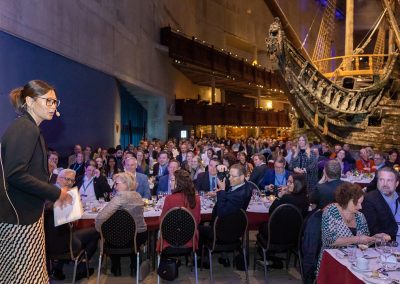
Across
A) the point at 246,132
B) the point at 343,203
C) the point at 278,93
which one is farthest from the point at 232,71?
the point at 343,203

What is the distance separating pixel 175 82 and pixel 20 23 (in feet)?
52.2

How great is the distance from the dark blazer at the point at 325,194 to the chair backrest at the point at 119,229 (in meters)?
2.23

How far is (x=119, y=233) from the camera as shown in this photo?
16.0 feet

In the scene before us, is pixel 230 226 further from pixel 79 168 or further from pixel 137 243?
pixel 79 168

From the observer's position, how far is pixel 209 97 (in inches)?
1275

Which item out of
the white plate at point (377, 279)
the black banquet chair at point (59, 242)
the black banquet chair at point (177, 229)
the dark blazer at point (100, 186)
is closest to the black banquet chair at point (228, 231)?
the black banquet chair at point (177, 229)

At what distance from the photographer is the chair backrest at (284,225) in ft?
16.4

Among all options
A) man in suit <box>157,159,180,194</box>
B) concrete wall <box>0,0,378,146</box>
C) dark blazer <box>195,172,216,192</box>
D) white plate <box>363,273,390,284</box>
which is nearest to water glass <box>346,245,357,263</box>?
white plate <box>363,273,390,284</box>

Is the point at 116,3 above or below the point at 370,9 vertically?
below

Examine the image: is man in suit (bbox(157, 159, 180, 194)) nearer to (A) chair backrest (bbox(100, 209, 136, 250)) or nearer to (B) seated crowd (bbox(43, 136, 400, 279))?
(B) seated crowd (bbox(43, 136, 400, 279))

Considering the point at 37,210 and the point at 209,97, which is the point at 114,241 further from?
the point at 209,97

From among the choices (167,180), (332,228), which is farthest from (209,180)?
(332,228)

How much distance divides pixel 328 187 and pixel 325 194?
0.37ft

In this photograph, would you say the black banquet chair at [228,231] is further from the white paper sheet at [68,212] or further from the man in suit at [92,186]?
the white paper sheet at [68,212]
